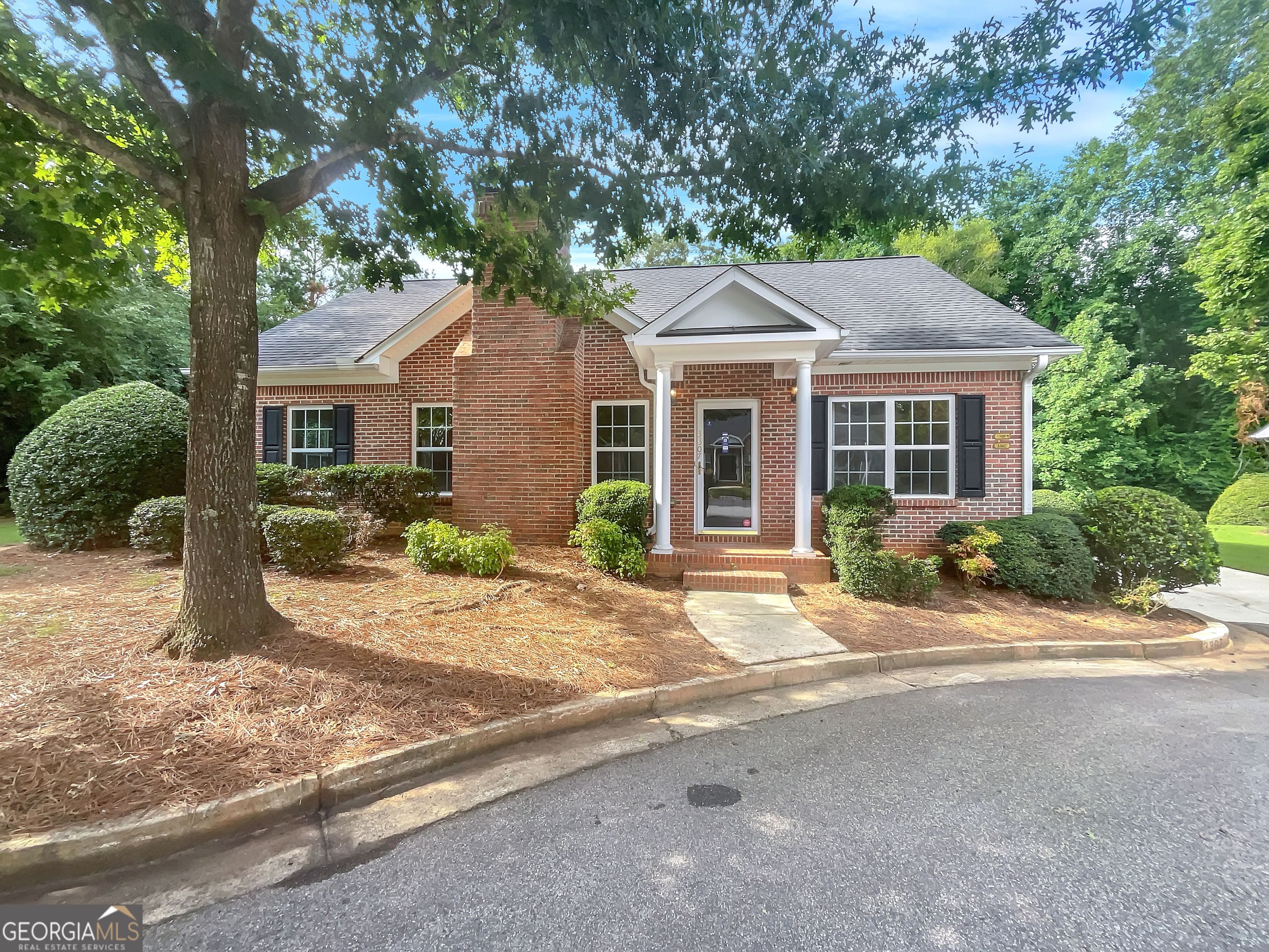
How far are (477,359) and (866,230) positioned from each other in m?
Result: 6.08

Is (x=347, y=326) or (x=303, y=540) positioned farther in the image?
(x=347, y=326)

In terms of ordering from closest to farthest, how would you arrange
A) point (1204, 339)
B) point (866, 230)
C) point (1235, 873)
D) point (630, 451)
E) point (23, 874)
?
point (23, 874)
point (1235, 873)
point (866, 230)
point (630, 451)
point (1204, 339)

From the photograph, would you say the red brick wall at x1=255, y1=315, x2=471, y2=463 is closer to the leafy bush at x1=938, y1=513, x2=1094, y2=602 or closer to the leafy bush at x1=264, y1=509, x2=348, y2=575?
the leafy bush at x1=264, y1=509, x2=348, y2=575

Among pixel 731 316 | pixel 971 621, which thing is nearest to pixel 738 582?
pixel 971 621

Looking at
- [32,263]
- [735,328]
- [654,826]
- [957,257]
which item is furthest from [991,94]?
[957,257]

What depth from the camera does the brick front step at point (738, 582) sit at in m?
7.01

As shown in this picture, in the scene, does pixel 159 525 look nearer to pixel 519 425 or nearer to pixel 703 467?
pixel 519 425

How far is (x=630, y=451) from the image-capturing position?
9.73 m

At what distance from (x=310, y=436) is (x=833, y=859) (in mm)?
11457

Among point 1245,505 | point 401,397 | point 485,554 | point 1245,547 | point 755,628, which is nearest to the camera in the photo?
point 755,628

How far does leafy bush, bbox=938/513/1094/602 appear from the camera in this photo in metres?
6.66

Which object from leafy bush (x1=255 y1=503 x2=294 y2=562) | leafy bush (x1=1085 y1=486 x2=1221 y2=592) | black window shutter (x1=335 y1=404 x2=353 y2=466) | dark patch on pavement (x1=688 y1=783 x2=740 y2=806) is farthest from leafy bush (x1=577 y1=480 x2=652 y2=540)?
leafy bush (x1=1085 y1=486 x2=1221 y2=592)

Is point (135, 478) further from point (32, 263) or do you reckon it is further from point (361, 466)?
point (32, 263)

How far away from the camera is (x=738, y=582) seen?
23.3ft
